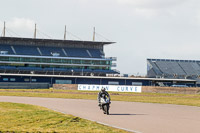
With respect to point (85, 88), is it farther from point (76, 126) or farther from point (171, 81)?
point (76, 126)

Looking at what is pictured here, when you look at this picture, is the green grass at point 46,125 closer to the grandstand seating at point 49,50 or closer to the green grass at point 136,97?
the green grass at point 136,97

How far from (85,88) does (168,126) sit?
4771 cm

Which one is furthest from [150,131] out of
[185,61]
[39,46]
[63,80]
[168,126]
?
[185,61]

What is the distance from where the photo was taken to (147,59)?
10688cm

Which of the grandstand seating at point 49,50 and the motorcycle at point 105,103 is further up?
the grandstand seating at point 49,50

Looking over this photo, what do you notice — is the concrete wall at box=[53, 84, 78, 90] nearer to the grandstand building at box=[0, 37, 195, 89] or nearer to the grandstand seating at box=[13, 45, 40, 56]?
the grandstand building at box=[0, 37, 195, 89]

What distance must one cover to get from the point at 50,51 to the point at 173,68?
35401 millimetres

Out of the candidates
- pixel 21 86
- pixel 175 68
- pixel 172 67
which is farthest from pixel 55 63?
pixel 175 68

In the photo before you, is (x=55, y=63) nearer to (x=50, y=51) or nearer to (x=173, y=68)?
(x=50, y=51)

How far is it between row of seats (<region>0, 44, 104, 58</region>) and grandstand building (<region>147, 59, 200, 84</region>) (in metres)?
14.9

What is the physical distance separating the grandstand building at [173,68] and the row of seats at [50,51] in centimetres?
1493

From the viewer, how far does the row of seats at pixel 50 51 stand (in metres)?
95.5

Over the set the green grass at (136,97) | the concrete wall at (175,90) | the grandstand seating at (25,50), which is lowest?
the green grass at (136,97)

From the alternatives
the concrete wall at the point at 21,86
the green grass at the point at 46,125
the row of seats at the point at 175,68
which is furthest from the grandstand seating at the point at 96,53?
the green grass at the point at 46,125
